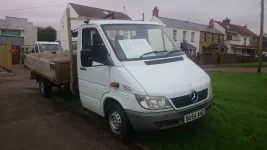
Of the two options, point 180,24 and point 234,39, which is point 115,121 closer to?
point 180,24

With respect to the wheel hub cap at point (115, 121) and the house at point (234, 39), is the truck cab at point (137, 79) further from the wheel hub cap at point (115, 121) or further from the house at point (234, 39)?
the house at point (234, 39)

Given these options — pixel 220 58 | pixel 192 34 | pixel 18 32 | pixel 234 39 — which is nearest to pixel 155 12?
pixel 192 34

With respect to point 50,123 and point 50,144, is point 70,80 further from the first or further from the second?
point 50,144

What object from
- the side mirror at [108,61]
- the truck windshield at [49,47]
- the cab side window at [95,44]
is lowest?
the side mirror at [108,61]

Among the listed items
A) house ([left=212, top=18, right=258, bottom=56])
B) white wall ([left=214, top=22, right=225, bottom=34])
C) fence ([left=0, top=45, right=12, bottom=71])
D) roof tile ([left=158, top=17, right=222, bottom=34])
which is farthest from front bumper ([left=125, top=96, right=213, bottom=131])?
white wall ([left=214, top=22, right=225, bottom=34])

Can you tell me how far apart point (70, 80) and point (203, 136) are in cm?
371

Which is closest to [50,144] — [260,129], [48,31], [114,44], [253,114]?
[114,44]

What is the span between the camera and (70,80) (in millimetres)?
6625

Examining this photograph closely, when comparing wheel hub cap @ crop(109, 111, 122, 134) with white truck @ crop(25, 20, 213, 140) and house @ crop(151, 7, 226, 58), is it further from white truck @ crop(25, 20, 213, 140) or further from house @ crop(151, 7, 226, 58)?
house @ crop(151, 7, 226, 58)

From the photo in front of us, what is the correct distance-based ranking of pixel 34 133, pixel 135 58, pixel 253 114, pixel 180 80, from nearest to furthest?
pixel 180 80 → pixel 135 58 → pixel 34 133 → pixel 253 114

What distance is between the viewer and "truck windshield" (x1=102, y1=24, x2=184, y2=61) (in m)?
4.77

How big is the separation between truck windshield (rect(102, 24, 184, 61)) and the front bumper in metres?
1.12

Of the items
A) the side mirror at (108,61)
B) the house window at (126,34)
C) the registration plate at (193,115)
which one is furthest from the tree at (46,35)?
the registration plate at (193,115)

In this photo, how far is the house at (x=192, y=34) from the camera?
1580 inches
